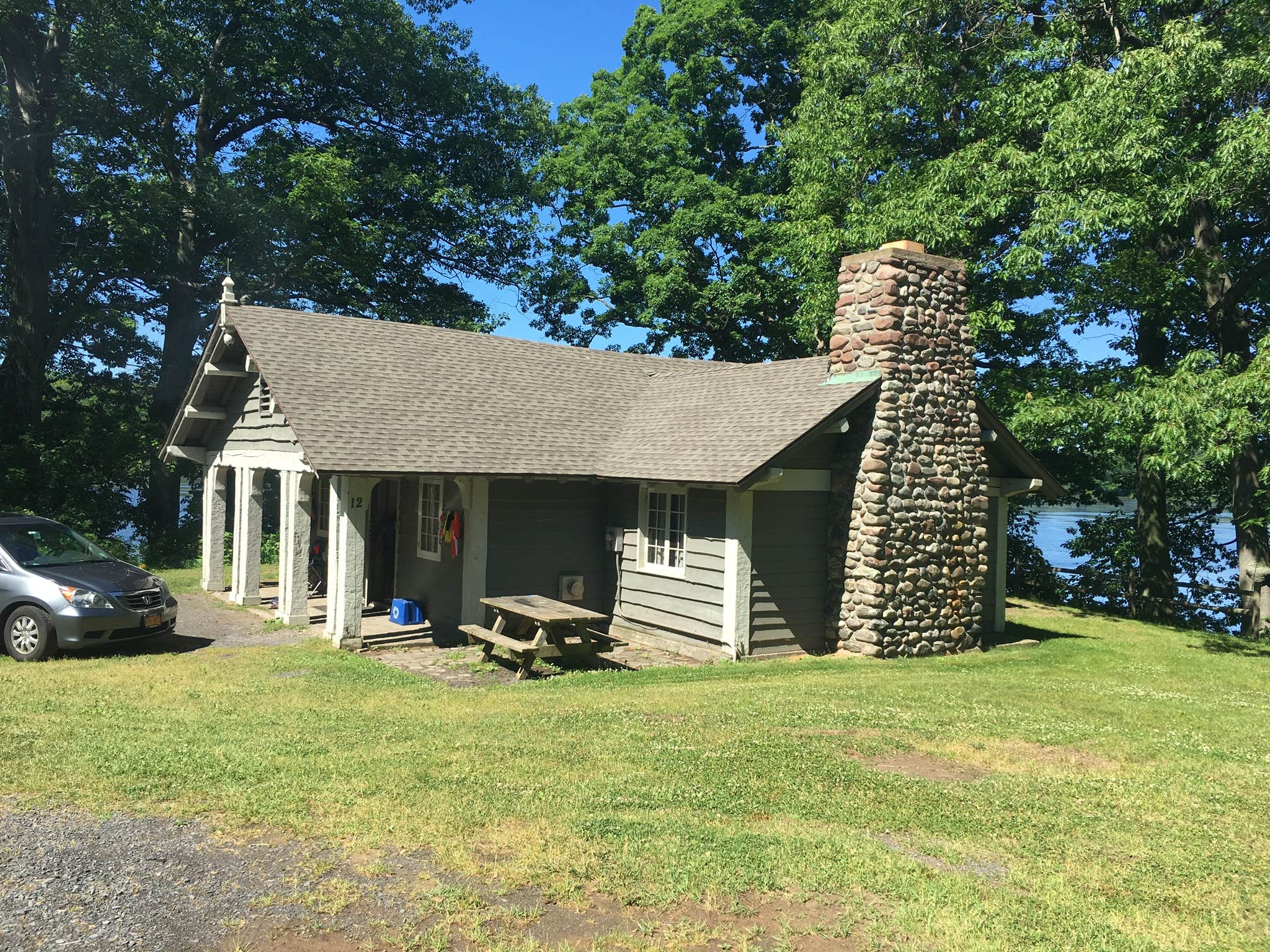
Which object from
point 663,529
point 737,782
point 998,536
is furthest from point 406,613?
point 998,536

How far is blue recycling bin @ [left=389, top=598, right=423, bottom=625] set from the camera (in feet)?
47.8

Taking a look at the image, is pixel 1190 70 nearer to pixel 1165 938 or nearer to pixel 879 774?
pixel 879 774

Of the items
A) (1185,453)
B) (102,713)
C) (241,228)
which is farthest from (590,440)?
(241,228)

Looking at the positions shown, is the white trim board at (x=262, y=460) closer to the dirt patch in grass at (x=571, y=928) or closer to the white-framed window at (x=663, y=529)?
the white-framed window at (x=663, y=529)

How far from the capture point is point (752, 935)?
14.8 ft

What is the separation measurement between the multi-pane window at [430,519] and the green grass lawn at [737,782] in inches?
153

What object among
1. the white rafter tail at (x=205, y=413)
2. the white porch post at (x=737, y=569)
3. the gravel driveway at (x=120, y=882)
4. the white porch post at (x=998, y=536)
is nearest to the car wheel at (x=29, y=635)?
the gravel driveway at (x=120, y=882)

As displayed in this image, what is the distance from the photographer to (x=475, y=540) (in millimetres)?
13750

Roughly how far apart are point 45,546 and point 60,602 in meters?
1.48

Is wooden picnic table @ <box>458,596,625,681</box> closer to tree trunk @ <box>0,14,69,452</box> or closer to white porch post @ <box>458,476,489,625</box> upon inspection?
white porch post @ <box>458,476,489,625</box>

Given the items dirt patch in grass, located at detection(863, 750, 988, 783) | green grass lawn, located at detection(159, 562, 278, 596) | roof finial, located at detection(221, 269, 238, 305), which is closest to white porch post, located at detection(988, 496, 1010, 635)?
dirt patch in grass, located at detection(863, 750, 988, 783)

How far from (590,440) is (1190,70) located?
40.8 feet

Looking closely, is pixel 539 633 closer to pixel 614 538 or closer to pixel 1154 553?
pixel 614 538

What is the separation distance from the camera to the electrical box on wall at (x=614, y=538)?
14.9 m
